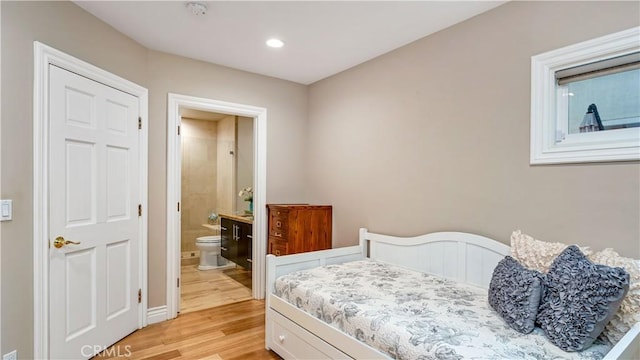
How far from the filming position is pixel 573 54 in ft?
6.11

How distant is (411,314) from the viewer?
1.74 meters

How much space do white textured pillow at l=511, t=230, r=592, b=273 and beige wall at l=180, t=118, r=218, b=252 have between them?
15.3 ft

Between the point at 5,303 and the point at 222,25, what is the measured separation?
219cm

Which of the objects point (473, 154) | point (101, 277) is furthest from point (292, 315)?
point (473, 154)

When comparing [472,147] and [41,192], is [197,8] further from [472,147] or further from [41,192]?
[472,147]

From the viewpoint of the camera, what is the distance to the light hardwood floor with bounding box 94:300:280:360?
7.92ft

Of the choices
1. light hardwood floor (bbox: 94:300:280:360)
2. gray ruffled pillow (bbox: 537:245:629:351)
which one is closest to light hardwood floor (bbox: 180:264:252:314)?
light hardwood floor (bbox: 94:300:280:360)

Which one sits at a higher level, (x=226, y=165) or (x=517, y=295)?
(x=226, y=165)

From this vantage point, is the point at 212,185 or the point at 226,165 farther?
the point at 212,185

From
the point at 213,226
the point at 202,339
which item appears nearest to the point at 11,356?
the point at 202,339

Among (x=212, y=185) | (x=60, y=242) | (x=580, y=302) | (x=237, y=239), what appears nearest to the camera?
(x=580, y=302)

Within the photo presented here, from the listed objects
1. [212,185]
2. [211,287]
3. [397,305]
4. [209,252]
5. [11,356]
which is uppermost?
[212,185]

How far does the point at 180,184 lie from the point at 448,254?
2.45m

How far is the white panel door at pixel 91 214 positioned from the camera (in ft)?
6.88
